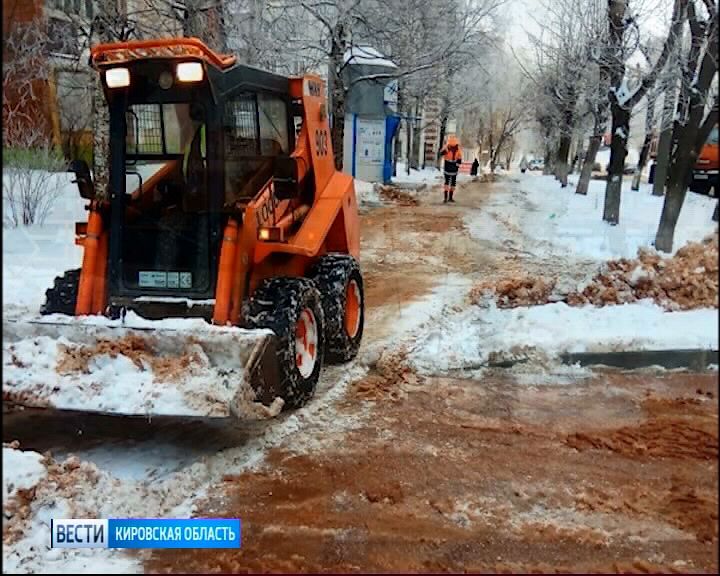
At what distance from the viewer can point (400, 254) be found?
8.52 m

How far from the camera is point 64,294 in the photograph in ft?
11.9

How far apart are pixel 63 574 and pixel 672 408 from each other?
2078 mm

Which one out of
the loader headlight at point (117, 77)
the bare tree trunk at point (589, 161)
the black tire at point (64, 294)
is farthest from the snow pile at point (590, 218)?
the black tire at point (64, 294)

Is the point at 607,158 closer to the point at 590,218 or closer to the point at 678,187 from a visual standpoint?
the point at 590,218

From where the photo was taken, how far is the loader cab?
342cm

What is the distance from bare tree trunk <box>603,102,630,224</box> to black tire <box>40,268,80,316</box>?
3031 mm

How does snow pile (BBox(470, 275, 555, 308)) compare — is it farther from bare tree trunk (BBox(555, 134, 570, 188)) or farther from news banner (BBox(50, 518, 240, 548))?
bare tree trunk (BBox(555, 134, 570, 188))

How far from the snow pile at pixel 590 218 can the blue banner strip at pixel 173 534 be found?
5.42 feet

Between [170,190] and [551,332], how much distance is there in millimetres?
2289

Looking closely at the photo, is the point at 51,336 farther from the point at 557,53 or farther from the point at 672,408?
the point at 557,53

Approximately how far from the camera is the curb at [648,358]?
137cm

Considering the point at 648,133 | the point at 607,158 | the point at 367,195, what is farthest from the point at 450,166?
the point at 648,133

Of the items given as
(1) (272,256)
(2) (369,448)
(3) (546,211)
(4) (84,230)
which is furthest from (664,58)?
(4) (84,230)

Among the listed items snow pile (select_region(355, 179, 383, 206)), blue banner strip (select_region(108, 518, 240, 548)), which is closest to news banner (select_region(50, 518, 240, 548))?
blue banner strip (select_region(108, 518, 240, 548))
